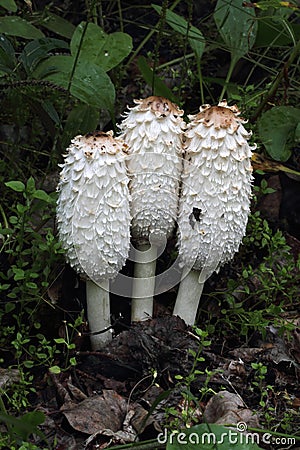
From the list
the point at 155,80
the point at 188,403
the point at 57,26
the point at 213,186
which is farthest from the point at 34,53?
the point at 188,403

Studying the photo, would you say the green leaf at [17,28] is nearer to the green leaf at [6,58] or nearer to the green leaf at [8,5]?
the green leaf at [8,5]

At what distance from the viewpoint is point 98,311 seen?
8.16 ft

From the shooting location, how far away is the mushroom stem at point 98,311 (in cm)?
244

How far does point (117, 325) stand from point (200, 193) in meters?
0.74

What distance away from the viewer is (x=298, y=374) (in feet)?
7.86

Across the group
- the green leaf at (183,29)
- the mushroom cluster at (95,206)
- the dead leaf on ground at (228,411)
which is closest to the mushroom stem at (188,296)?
the mushroom cluster at (95,206)

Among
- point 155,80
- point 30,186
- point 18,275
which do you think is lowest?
point 18,275

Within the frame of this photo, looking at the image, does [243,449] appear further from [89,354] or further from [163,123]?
[163,123]

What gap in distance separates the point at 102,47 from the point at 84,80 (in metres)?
0.39

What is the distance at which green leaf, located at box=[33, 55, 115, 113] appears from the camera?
2.54 metres

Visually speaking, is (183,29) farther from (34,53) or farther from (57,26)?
(34,53)

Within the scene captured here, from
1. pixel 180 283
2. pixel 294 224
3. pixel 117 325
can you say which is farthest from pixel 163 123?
pixel 294 224

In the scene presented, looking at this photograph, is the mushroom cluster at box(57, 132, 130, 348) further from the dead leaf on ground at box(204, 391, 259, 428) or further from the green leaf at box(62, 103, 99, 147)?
the green leaf at box(62, 103, 99, 147)

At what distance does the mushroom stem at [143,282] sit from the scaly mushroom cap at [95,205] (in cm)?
22
